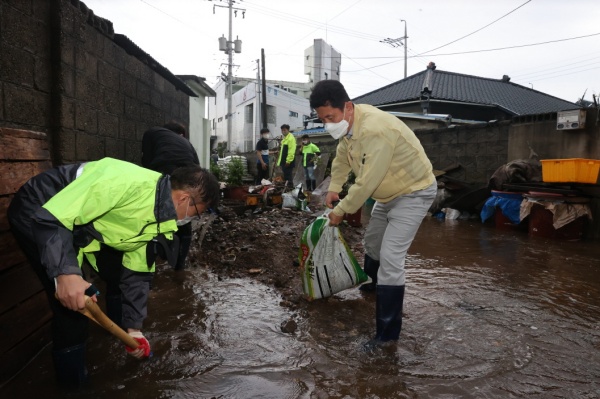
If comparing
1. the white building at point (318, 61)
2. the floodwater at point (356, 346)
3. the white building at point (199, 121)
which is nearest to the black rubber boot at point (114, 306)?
the floodwater at point (356, 346)

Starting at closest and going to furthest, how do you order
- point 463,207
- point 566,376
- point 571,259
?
point 566,376, point 571,259, point 463,207

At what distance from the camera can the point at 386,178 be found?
7.76 feet

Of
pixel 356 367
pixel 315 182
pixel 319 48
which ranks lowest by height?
pixel 356 367

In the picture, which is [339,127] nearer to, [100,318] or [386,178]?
[386,178]

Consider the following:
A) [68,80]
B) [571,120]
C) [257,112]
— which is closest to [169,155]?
[68,80]

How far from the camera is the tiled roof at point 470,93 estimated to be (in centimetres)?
1473

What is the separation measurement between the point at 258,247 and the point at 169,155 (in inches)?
59.5

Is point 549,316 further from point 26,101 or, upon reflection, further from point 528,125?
point 528,125

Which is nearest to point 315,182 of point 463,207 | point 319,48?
point 463,207

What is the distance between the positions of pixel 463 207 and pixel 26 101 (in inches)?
274

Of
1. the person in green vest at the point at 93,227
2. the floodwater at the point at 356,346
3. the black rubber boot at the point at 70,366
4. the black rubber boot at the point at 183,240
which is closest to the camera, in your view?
the person in green vest at the point at 93,227

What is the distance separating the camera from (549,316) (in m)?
2.74

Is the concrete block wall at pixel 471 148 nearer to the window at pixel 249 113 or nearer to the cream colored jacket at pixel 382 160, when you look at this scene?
the cream colored jacket at pixel 382 160

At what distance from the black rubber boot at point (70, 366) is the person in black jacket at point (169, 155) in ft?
6.00
